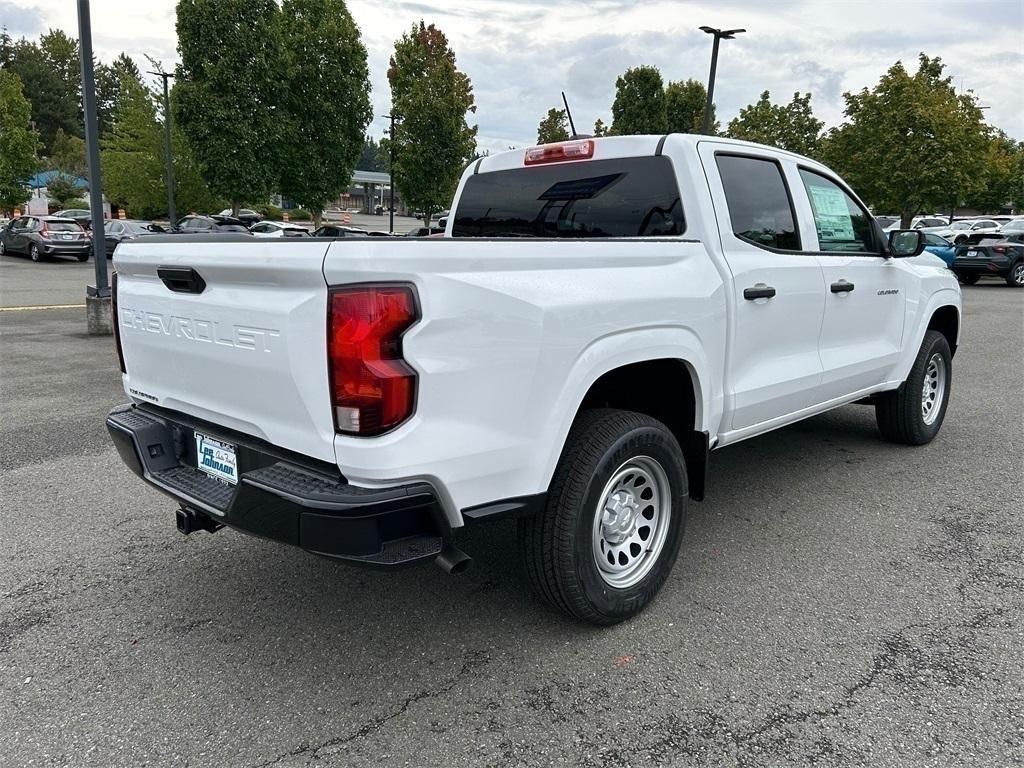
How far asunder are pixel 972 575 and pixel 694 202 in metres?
2.17

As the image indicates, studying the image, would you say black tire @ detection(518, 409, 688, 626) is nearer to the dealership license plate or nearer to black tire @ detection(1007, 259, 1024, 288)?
the dealership license plate

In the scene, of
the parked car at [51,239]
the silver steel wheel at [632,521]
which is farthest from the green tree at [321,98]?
the silver steel wheel at [632,521]

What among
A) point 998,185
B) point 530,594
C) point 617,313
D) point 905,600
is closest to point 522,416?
point 617,313

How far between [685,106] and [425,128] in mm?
14589

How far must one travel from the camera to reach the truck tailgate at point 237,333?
2334 millimetres

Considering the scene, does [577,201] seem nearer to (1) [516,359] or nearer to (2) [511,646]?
(1) [516,359]

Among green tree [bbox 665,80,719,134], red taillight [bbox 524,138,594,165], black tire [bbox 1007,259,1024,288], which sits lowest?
black tire [bbox 1007,259,1024,288]

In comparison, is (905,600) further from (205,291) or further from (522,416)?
(205,291)

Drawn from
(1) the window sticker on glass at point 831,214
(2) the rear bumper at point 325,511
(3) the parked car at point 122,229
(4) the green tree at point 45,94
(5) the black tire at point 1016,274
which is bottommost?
(2) the rear bumper at point 325,511

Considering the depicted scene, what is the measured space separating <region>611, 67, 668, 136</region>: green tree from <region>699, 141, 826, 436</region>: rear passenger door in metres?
30.2

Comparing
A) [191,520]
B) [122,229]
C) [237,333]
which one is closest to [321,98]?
[122,229]

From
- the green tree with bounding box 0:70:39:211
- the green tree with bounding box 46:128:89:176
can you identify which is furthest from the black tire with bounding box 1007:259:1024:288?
the green tree with bounding box 46:128:89:176

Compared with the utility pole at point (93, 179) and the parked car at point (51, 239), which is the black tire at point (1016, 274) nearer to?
the utility pole at point (93, 179)

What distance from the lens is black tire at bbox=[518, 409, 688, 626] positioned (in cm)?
278
